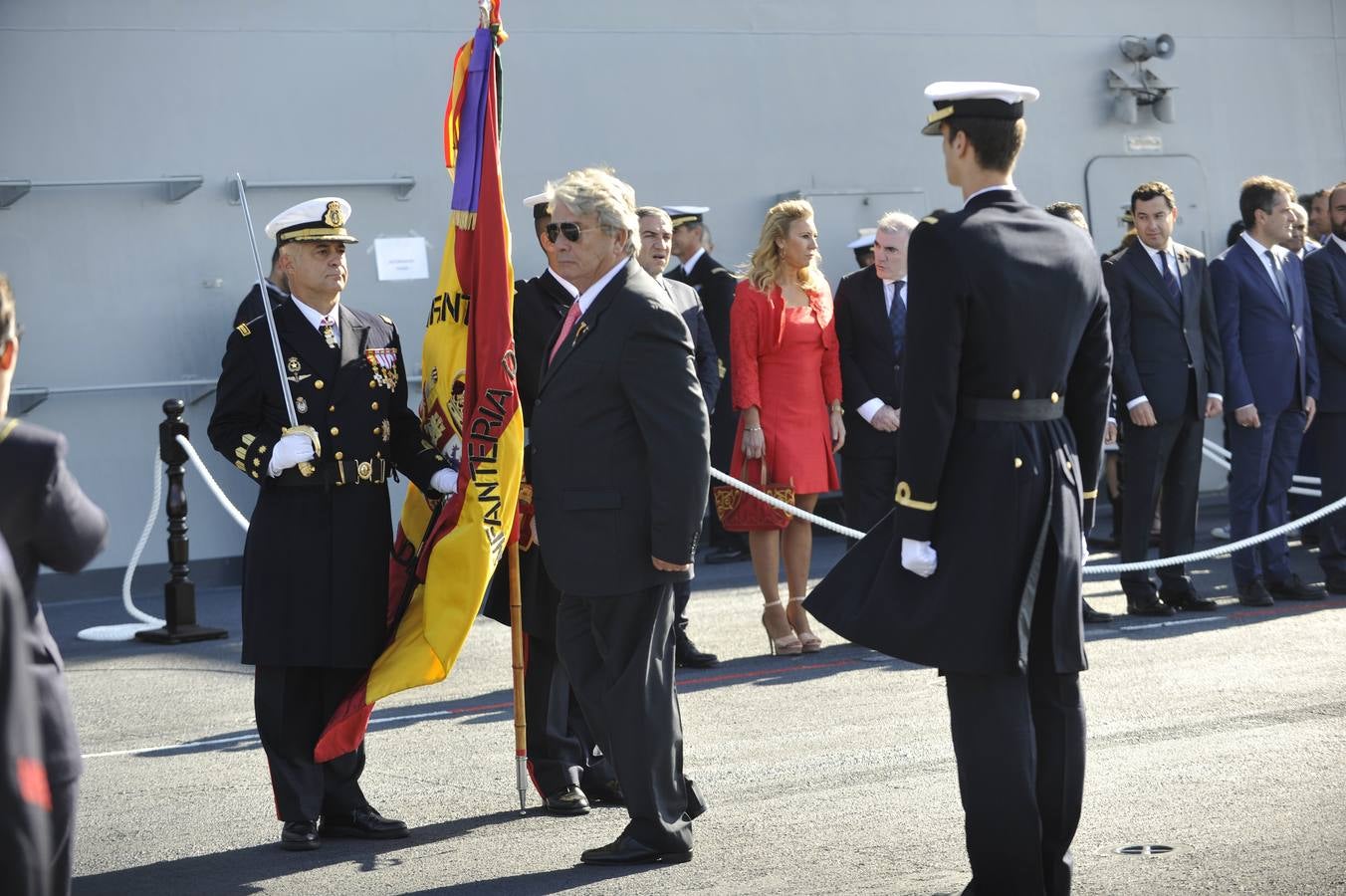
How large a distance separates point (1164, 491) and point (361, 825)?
5639mm

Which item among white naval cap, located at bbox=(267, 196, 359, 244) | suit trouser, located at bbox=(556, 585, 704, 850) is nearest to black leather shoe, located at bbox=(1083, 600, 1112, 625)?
suit trouser, located at bbox=(556, 585, 704, 850)

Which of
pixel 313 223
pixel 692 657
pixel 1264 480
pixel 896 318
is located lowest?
pixel 692 657

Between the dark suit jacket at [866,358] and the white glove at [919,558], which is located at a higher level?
the dark suit jacket at [866,358]

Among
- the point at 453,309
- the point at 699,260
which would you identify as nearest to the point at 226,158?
the point at 699,260

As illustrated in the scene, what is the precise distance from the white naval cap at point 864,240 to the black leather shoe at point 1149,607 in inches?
183

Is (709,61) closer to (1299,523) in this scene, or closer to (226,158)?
(226,158)

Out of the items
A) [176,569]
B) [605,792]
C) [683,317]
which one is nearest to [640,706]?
[605,792]

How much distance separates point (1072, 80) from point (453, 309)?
34.2 ft

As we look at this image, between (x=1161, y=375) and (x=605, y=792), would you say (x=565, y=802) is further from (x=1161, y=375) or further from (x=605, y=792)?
(x=1161, y=375)

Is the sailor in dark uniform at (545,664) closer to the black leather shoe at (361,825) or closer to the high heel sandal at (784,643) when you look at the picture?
the black leather shoe at (361,825)

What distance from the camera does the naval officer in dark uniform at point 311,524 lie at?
5.56 meters

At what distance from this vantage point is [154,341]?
1192 centimetres

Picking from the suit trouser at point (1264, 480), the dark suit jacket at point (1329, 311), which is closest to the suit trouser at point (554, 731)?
the suit trouser at point (1264, 480)

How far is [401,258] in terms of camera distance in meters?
12.6
